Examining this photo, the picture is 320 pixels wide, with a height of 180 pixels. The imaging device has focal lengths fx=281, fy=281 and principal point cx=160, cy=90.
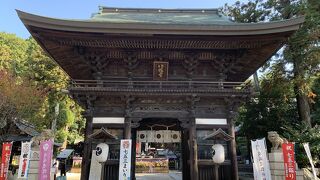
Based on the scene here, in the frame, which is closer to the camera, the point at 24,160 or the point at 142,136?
the point at 24,160

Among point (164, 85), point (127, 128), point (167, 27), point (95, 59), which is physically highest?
point (167, 27)

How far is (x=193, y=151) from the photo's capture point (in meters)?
11.0

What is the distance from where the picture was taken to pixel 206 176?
37.0 feet

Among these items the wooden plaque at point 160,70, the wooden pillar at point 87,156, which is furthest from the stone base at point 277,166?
the wooden pillar at point 87,156

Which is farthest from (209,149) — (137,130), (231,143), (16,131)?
(16,131)

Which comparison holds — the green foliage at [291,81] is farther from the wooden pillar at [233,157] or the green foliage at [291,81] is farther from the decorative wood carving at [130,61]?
the decorative wood carving at [130,61]

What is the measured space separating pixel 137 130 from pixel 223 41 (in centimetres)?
591

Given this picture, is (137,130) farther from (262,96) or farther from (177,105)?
(262,96)

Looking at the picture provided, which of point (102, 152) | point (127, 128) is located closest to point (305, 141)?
point (127, 128)

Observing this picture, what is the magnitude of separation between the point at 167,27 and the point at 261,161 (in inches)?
235

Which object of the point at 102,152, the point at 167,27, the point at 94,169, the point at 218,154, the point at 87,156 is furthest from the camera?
the point at 87,156

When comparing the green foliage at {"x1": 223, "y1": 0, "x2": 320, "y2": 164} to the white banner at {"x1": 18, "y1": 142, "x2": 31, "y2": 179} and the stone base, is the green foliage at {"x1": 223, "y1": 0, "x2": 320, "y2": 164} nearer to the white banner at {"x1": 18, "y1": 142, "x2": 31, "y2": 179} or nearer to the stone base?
the stone base

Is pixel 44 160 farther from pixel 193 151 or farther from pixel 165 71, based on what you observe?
pixel 165 71

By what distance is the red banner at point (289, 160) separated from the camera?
9727 mm
